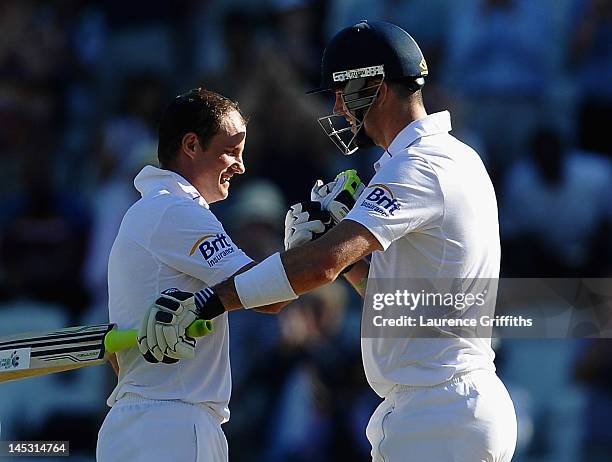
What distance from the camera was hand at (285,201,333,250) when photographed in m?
4.19

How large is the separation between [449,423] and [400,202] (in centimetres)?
71

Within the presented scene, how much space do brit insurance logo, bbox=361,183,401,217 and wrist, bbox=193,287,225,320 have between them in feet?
1.81

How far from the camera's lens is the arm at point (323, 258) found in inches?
Answer: 152

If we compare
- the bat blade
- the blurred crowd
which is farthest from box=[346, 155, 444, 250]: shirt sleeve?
the blurred crowd

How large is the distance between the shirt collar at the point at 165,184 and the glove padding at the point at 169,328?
520 millimetres

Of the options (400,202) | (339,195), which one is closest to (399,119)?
(339,195)

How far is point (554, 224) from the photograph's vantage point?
319 inches

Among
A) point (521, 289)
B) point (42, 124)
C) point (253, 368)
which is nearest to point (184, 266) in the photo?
point (253, 368)

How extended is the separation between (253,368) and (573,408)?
2007mm

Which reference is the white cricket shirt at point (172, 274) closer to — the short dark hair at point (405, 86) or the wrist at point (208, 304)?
the wrist at point (208, 304)

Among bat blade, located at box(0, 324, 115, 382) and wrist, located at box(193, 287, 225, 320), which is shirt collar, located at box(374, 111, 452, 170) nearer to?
wrist, located at box(193, 287, 225, 320)

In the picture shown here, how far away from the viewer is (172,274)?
4.18 metres

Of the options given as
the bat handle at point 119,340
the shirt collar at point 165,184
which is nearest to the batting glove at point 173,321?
the bat handle at point 119,340

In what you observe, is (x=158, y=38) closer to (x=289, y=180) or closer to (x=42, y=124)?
(x=42, y=124)
